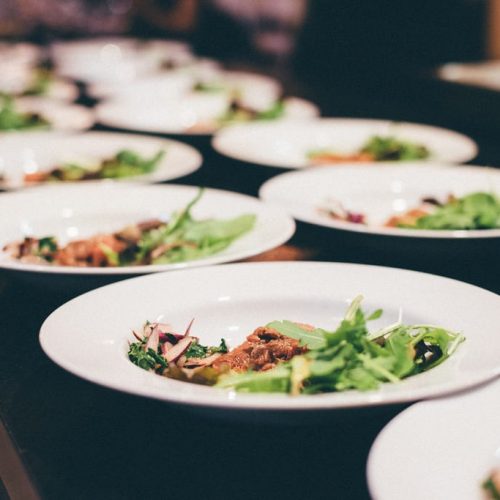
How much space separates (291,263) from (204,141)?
1607mm

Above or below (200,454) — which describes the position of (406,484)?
above

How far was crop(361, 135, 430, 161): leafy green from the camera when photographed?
7.59 ft

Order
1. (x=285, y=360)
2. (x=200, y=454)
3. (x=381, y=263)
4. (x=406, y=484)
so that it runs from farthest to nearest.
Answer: (x=381, y=263) < (x=285, y=360) < (x=200, y=454) < (x=406, y=484)

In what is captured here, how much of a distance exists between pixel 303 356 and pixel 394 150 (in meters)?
1.52

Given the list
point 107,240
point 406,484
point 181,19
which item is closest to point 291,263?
point 107,240

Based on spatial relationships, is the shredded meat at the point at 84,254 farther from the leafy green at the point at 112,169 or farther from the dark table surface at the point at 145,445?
the leafy green at the point at 112,169

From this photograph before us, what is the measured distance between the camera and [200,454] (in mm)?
856

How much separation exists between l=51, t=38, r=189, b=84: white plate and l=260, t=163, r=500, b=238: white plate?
8.39ft

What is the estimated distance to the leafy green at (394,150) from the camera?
2.31 metres

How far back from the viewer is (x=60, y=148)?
256 cm

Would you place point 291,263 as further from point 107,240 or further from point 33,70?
point 33,70

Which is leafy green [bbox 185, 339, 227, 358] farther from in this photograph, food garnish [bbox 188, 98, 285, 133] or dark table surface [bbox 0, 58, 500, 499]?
food garnish [bbox 188, 98, 285, 133]

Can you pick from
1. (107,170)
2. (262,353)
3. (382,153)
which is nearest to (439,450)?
(262,353)

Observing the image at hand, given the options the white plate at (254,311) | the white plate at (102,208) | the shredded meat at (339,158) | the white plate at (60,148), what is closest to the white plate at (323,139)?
the shredded meat at (339,158)
